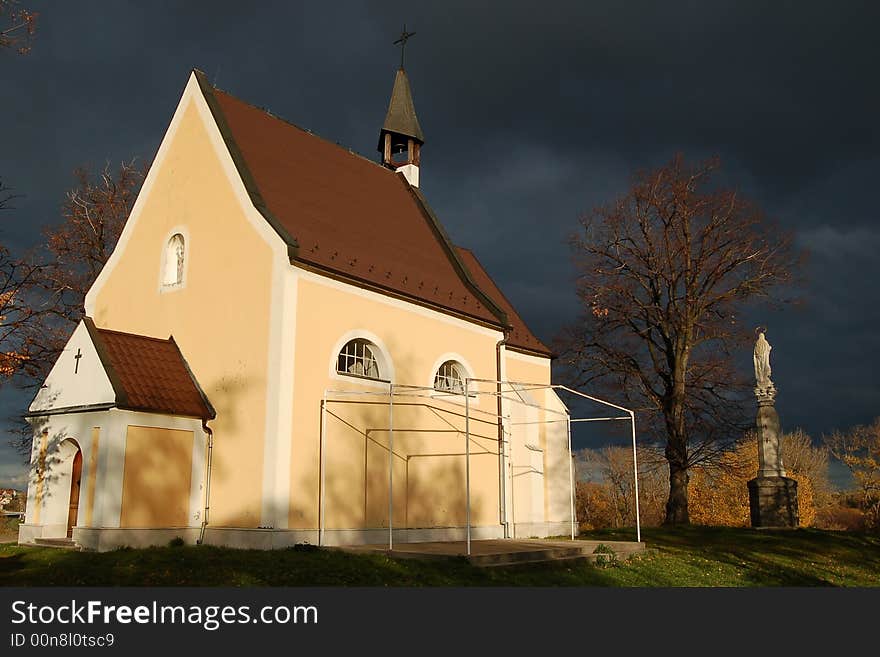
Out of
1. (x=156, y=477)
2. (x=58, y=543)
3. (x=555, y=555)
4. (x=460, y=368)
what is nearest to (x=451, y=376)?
(x=460, y=368)

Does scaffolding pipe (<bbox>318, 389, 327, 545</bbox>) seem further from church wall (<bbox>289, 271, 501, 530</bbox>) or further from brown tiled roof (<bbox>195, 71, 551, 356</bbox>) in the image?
brown tiled roof (<bbox>195, 71, 551, 356</bbox>)

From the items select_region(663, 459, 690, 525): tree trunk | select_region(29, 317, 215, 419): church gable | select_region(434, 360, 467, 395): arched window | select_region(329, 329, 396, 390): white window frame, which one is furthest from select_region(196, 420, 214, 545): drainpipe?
select_region(663, 459, 690, 525): tree trunk

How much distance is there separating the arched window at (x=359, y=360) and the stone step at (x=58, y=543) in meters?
6.10

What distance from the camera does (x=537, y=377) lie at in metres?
25.2

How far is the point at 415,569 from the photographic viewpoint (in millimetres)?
13102

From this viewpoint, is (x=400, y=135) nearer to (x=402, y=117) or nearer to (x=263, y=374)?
(x=402, y=117)

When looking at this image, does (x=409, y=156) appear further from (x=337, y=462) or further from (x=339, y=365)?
(x=337, y=462)

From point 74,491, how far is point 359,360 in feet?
21.2

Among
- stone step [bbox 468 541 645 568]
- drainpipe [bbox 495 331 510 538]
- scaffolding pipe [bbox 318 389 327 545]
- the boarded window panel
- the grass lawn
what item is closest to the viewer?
the grass lawn

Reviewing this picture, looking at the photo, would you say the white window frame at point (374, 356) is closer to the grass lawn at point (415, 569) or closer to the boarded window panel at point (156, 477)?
the boarded window panel at point (156, 477)

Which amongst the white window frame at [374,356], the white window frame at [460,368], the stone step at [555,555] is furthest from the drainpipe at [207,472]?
the stone step at [555,555]

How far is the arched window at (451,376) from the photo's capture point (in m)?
20.6

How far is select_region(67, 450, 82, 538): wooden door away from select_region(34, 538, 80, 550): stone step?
59cm

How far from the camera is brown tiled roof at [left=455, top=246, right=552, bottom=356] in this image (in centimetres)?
2456
